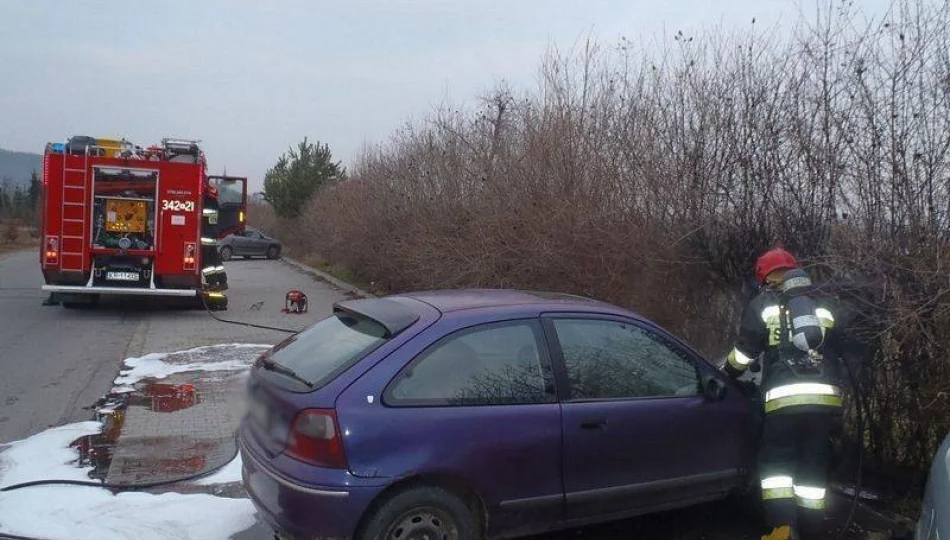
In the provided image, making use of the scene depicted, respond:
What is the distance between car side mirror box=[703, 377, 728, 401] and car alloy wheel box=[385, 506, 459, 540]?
5.63 feet

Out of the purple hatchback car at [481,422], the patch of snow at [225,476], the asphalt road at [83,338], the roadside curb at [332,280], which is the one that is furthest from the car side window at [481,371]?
the roadside curb at [332,280]

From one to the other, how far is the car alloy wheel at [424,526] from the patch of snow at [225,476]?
86.5 inches

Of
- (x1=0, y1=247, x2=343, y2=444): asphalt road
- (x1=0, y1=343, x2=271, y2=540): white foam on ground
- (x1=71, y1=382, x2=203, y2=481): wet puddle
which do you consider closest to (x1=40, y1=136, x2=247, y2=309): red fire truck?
(x1=0, y1=247, x2=343, y2=444): asphalt road

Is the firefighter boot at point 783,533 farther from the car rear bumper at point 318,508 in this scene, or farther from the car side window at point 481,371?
the car rear bumper at point 318,508

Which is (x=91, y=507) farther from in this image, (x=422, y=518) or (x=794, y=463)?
(x=794, y=463)

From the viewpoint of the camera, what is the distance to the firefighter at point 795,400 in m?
4.59

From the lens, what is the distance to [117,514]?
4.94m

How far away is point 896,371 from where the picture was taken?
5195 millimetres

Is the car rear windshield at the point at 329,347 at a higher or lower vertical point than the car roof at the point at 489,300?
lower

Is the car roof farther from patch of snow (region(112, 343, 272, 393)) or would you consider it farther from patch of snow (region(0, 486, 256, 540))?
patch of snow (region(112, 343, 272, 393))

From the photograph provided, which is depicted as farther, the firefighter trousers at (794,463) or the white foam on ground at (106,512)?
the white foam on ground at (106,512)

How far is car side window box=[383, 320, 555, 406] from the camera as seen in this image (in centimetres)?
407

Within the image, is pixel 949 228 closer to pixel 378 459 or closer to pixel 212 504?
pixel 378 459

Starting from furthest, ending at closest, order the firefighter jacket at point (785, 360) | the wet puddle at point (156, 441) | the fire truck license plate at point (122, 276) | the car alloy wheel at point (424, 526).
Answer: the fire truck license plate at point (122, 276) < the wet puddle at point (156, 441) < the firefighter jacket at point (785, 360) < the car alloy wheel at point (424, 526)
